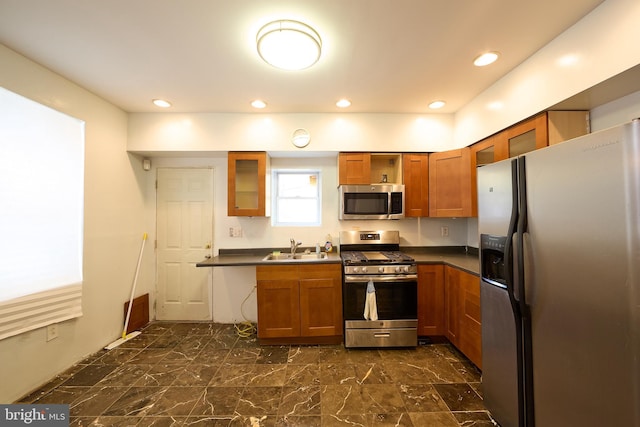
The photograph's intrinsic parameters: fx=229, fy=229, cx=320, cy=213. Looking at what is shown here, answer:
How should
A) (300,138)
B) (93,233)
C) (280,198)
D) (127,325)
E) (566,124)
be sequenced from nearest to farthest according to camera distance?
(566,124) → (93,233) → (127,325) → (300,138) → (280,198)

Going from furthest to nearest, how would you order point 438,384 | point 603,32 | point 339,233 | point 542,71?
point 339,233 < point 438,384 < point 542,71 < point 603,32

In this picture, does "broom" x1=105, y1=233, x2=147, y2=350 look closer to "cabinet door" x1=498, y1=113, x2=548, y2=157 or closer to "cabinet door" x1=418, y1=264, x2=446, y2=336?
"cabinet door" x1=418, y1=264, x2=446, y2=336

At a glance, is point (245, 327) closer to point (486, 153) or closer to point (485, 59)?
point (486, 153)

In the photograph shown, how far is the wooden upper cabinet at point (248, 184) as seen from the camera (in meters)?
2.78

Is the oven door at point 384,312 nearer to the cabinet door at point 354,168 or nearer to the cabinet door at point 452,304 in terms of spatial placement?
the cabinet door at point 452,304

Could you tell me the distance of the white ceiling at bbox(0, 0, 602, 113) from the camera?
1.36m

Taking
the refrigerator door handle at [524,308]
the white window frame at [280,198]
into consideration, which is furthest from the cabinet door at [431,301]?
the white window frame at [280,198]

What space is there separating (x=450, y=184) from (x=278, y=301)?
2.36 meters

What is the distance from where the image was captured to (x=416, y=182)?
284 cm

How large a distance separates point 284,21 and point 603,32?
188 centimetres

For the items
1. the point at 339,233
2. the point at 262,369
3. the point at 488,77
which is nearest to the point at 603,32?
the point at 488,77

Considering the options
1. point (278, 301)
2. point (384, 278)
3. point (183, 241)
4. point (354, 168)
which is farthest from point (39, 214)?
point (384, 278)

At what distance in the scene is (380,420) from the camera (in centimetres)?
154

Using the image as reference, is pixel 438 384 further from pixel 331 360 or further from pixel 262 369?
pixel 262 369
